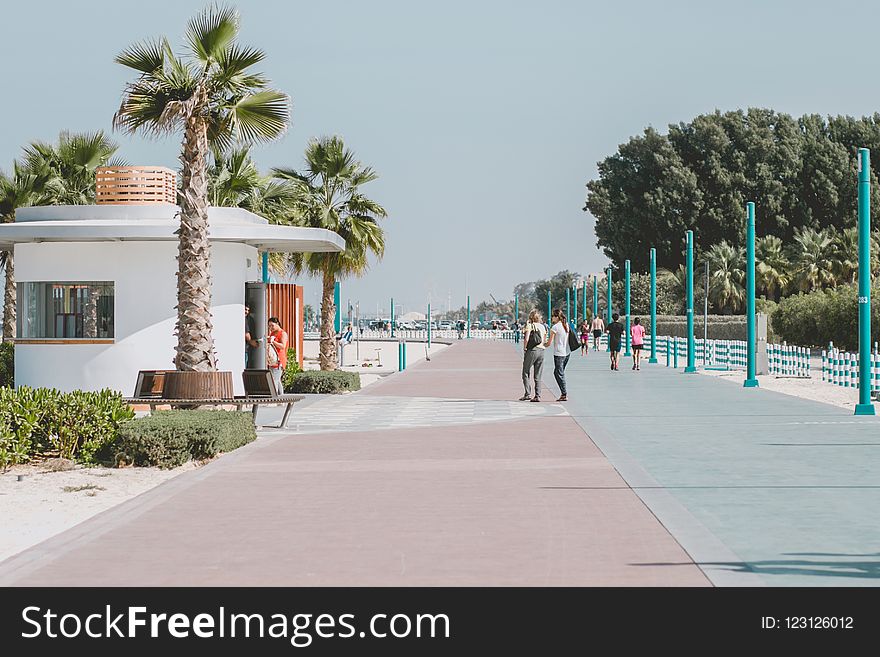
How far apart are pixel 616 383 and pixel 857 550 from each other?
23.5 m

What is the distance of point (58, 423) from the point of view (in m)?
15.6

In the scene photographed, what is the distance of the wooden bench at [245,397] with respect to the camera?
18.9 metres

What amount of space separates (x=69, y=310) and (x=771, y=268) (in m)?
63.8

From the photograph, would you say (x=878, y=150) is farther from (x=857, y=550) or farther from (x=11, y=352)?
(x=857, y=550)

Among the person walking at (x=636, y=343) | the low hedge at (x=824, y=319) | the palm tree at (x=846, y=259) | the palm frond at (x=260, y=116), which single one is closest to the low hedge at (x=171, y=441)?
the palm frond at (x=260, y=116)

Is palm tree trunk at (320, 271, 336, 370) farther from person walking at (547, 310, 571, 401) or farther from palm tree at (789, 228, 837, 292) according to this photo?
palm tree at (789, 228, 837, 292)

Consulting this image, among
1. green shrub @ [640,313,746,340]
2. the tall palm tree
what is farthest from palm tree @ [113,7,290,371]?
green shrub @ [640,313,746,340]

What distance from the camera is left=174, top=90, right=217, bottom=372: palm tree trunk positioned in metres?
20.2

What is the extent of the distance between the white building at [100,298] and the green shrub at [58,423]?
9.09 metres

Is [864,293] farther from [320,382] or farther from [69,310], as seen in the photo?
[69,310]

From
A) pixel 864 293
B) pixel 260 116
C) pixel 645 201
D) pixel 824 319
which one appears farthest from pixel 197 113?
pixel 645 201

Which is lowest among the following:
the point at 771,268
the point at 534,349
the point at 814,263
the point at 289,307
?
the point at 534,349

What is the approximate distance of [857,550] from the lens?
866 cm

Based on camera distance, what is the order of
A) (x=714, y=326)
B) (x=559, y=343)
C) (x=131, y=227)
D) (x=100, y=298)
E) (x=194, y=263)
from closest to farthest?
(x=194, y=263) < (x=131, y=227) < (x=100, y=298) < (x=559, y=343) < (x=714, y=326)
